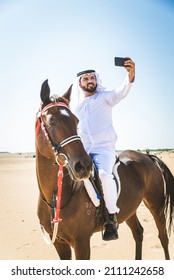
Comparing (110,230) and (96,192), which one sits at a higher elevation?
(96,192)

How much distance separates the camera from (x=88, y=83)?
400 cm

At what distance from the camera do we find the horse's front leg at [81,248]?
3244 mm

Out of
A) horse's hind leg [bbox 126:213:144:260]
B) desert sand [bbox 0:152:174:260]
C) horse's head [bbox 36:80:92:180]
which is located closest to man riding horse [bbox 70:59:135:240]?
horse's head [bbox 36:80:92:180]

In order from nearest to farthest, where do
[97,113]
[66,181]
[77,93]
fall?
[66,181] < [97,113] < [77,93]

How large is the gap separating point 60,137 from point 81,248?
1.33 meters

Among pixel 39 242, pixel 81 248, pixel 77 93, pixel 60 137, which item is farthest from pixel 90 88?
pixel 39 242

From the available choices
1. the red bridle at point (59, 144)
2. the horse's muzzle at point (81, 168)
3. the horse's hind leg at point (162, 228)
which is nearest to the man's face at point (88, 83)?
the red bridle at point (59, 144)

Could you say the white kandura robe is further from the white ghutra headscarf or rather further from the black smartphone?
the black smartphone

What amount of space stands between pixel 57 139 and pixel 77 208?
909 mm

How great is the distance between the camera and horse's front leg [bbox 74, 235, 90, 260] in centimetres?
324

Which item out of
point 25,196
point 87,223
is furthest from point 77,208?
point 25,196

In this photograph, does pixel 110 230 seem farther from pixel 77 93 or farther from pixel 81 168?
pixel 77 93

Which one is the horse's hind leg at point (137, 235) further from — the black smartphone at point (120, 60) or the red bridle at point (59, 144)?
the black smartphone at point (120, 60)

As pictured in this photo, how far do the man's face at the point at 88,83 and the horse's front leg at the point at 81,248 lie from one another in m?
1.98
